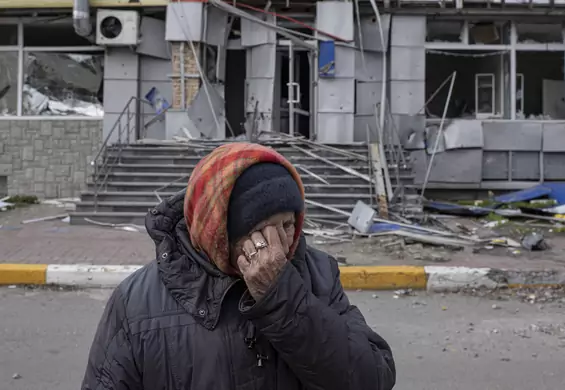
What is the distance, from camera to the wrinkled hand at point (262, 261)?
138 cm

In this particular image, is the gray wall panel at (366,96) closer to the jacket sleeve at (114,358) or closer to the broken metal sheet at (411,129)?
the broken metal sheet at (411,129)

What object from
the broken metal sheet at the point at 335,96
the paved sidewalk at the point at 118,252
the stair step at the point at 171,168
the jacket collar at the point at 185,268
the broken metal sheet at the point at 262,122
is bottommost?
the paved sidewalk at the point at 118,252

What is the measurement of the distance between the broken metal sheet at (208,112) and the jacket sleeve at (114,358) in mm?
11151

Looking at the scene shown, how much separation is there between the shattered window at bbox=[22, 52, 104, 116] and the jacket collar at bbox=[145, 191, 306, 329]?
12947 millimetres

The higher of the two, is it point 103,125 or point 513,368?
point 103,125

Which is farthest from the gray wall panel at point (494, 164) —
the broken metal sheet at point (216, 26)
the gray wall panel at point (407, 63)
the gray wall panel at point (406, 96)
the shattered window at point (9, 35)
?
Result: the shattered window at point (9, 35)

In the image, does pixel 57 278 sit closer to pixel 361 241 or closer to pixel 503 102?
pixel 361 241

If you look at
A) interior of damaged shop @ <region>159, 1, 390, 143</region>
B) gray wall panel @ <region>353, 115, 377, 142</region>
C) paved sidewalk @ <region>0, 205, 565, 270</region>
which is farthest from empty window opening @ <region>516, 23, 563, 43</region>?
paved sidewalk @ <region>0, 205, 565, 270</region>

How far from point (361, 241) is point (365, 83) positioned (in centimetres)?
557

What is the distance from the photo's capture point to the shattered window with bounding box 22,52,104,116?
45.7ft

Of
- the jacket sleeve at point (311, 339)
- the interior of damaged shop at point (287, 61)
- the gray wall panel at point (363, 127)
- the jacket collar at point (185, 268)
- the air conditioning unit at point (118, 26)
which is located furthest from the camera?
the gray wall panel at point (363, 127)

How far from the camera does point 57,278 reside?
6711 mm

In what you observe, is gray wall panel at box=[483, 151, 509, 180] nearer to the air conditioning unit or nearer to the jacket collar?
the air conditioning unit

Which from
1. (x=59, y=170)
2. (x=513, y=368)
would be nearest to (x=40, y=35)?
(x=59, y=170)
